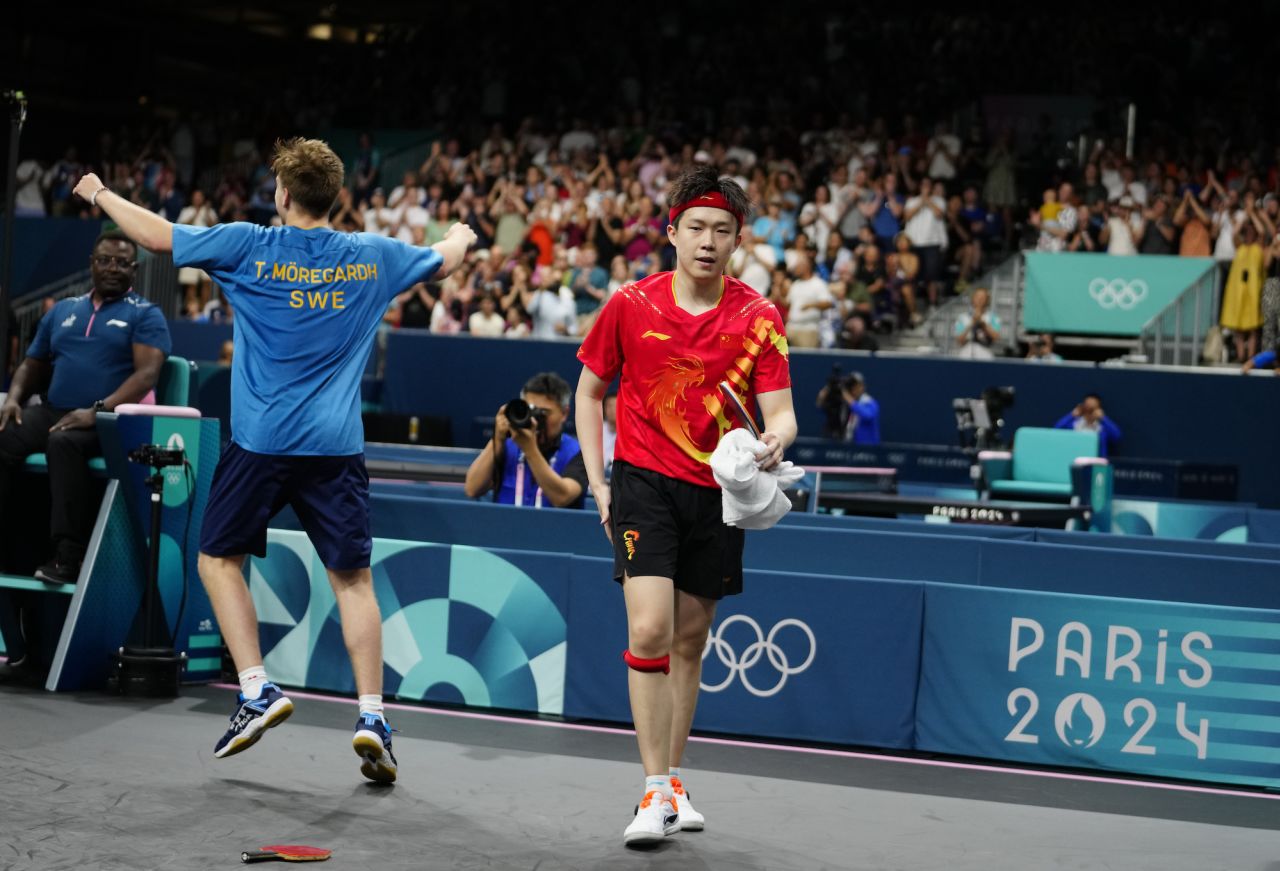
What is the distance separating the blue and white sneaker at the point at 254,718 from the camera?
5348 millimetres

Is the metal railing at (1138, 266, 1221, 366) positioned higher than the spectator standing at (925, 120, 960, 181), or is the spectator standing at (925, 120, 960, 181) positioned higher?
the spectator standing at (925, 120, 960, 181)

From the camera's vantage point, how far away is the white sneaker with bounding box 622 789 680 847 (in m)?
4.83

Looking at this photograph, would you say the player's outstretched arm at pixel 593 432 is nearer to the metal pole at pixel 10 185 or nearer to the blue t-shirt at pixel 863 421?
the metal pole at pixel 10 185

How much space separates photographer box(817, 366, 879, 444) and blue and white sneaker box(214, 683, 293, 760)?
10.9 m

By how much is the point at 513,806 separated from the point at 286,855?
1.02 metres

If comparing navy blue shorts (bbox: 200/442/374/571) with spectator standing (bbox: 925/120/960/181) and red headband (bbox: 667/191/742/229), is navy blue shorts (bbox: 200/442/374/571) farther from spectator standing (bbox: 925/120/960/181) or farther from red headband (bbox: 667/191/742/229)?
spectator standing (bbox: 925/120/960/181)

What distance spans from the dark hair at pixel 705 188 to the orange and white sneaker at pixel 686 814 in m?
1.76

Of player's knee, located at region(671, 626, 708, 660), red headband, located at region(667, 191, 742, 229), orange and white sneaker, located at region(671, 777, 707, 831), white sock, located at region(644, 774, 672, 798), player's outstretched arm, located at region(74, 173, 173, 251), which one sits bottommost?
orange and white sneaker, located at region(671, 777, 707, 831)

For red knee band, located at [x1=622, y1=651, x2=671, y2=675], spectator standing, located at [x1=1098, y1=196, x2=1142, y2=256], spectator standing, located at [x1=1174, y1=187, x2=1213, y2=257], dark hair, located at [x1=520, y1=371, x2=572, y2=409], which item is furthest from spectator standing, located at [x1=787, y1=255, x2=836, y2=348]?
red knee band, located at [x1=622, y1=651, x2=671, y2=675]

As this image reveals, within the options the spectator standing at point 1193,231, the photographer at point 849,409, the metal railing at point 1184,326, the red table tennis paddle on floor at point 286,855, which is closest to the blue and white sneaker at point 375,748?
the red table tennis paddle on floor at point 286,855

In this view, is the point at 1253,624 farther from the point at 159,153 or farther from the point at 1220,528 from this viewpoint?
the point at 159,153

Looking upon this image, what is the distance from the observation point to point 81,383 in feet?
23.8

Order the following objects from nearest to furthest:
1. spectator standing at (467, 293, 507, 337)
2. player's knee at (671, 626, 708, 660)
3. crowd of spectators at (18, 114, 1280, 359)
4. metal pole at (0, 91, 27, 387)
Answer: player's knee at (671, 626, 708, 660) → metal pole at (0, 91, 27, 387) → crowd of spectators at (18, 114, 1280, 359) → spectator standing at (467, 293, 507, 337)

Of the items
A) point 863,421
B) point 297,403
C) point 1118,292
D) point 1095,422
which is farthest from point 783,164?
point 297,403
